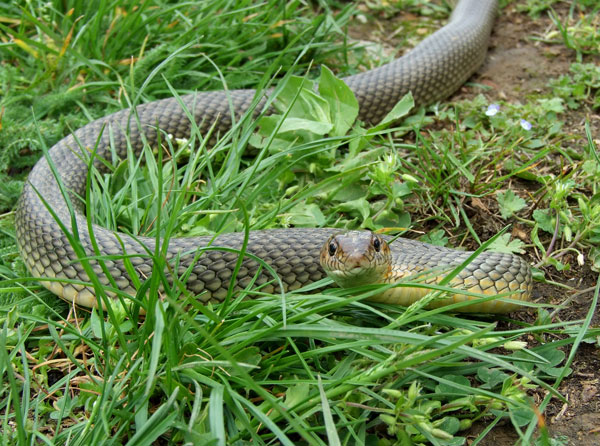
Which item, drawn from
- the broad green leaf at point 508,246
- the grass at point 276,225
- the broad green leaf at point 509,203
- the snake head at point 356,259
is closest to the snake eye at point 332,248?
the snake head at point 356,259

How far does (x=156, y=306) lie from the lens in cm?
287

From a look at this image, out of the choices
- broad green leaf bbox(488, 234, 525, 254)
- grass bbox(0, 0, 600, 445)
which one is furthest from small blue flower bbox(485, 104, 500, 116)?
broad green leaf bbox(488, 234, 525, 254)

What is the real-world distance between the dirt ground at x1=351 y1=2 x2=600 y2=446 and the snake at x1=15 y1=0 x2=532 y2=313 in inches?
15.9

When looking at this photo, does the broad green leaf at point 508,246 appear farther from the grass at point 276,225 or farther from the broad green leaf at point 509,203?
the broad green leaf at point 509,203

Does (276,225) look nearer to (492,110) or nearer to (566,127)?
(492,110)

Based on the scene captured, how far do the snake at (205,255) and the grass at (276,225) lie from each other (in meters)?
0.13

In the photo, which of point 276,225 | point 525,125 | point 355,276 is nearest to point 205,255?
point 276,225

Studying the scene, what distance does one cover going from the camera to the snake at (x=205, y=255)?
128 inches

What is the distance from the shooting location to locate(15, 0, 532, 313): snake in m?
3.25

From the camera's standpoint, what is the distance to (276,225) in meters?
4.26

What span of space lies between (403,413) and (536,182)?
2.51 m

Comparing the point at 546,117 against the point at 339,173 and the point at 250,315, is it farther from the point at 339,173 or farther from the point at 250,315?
the point at 250,315

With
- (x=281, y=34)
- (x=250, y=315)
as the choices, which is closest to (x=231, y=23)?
(x=281, y=34)

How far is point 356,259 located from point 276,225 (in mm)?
1120
